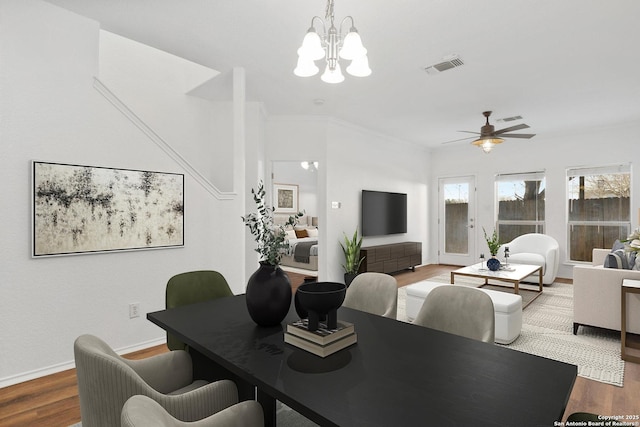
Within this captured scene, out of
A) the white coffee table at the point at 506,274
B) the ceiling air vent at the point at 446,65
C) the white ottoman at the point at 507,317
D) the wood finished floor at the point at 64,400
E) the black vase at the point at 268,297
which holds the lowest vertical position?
the wood finished floor at the point at 64,400

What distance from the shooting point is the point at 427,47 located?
3090mm

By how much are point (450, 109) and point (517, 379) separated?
4.55 meters

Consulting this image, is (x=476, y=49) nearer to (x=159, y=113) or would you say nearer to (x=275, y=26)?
(x=275, y=26)

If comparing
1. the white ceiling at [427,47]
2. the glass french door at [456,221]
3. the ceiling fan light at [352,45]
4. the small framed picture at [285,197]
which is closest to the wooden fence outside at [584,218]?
Result: the glass french door at [456,221]

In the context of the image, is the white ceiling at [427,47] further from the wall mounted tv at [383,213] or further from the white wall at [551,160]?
the wall mounted tv at [383,213]

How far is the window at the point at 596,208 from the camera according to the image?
5.83 meters

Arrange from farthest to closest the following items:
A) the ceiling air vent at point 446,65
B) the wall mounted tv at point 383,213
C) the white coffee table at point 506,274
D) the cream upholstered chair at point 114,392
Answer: the wall mounted tv at point 383,213
the white coffee table at point 506,274
the ceiling air vent at point 446,65
the cream upholstered chair at point 114,392

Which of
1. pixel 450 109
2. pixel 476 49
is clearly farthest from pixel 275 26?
pixel 450 109

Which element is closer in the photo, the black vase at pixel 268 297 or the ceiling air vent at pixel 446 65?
the black vase at pixel 268 297

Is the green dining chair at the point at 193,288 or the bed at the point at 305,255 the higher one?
the green dining chair at the point at 193,288

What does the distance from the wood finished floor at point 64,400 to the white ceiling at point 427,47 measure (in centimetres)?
268

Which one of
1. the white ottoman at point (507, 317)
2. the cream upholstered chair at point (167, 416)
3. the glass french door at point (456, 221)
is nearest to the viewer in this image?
the cream upholstered chair at point (167, 416)

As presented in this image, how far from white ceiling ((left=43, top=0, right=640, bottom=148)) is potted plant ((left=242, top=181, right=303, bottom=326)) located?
5.84 ft

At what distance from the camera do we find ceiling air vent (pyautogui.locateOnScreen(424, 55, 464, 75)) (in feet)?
10.9
